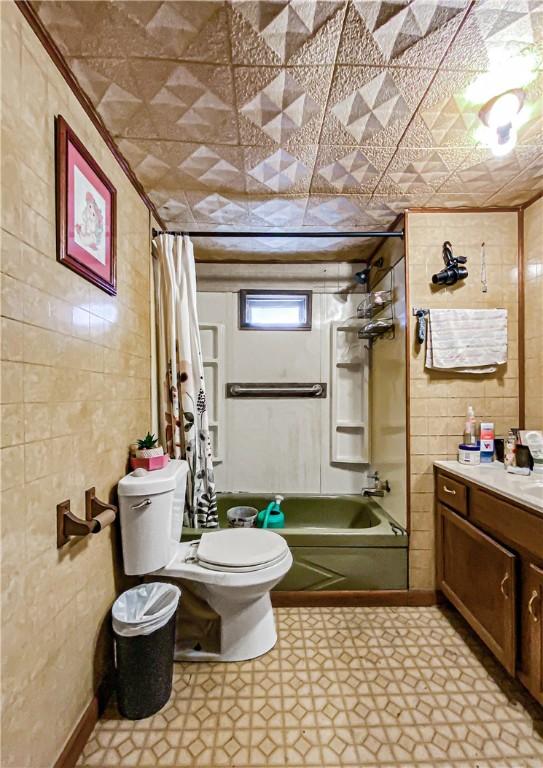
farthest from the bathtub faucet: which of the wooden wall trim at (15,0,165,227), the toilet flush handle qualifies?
the wooden wall trim at (15,0,165,227)

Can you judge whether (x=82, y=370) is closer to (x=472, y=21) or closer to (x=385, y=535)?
(x=472, y=21)

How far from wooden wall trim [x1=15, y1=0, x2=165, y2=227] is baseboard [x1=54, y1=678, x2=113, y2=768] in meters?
2.14

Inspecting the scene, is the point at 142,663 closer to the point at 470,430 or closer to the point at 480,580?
the point at 480,580

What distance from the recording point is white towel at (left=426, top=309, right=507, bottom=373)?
6.07 ft

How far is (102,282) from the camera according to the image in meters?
1.29

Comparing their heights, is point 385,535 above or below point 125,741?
above

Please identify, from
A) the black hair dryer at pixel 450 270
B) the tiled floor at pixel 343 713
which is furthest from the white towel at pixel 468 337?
the tiled floor at pixel 343 713

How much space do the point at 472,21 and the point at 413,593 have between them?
2.44 m

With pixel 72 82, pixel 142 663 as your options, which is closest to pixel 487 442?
pixel 142 663

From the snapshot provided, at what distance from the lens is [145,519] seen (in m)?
1.42

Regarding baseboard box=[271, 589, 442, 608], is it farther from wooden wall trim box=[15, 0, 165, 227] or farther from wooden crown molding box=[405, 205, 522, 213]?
wooden wall trim box=[15, 0, 165, 227]

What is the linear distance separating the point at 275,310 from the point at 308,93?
1.52 m

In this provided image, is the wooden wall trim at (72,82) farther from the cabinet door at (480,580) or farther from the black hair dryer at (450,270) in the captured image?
the cabinet door at (480,580)

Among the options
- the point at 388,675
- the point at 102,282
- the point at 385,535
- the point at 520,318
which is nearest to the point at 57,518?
the point at 102,282
